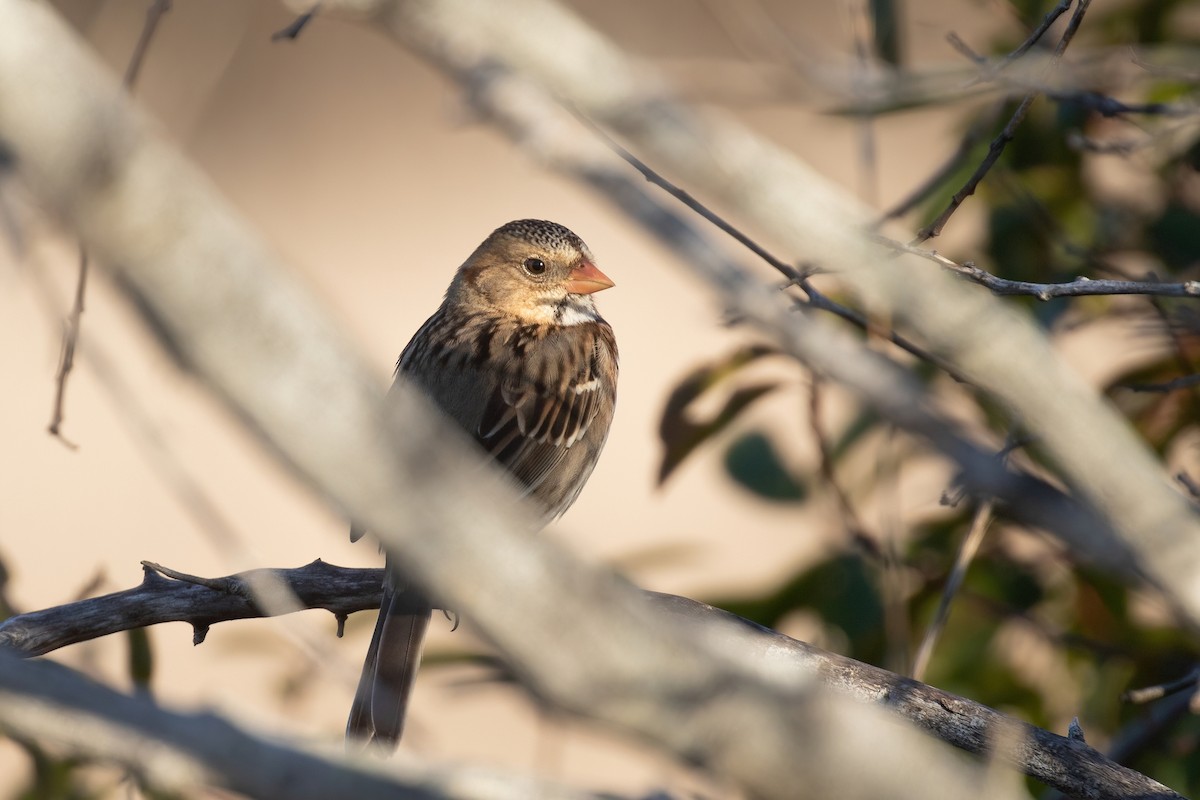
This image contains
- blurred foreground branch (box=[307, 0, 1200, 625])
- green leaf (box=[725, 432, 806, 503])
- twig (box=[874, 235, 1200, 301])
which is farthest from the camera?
green leaf (box=[725, 432, 806, 503])

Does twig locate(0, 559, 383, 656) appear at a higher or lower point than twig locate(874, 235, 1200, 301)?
lower

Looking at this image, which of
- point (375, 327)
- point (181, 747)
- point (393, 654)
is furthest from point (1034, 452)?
point (375, 327)

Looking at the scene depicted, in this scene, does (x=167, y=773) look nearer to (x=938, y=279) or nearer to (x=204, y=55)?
(x=938, y=279)

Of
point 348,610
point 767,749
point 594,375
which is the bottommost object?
point 348,610

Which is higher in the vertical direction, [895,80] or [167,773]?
[895,80]

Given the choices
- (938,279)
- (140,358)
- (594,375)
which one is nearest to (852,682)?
(938,279)

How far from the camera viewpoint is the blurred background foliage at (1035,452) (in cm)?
334

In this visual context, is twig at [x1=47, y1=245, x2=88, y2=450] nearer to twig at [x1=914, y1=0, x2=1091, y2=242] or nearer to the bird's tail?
the bird's tail

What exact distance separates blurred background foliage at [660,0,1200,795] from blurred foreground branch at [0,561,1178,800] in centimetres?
79

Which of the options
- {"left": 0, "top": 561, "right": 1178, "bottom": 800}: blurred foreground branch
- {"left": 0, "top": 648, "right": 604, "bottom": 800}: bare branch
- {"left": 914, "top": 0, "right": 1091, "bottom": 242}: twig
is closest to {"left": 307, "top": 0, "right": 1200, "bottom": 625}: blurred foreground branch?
{"left": 914, "top": 0, "right": 1091, "bottom": 242}: twig

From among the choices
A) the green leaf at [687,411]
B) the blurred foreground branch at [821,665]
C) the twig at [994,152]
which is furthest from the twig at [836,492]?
the twig at [994,152]

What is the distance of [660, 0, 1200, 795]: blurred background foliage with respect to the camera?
334 cm

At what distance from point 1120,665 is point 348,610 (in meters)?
2.05

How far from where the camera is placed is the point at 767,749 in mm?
997
